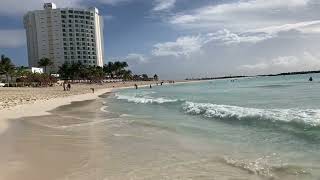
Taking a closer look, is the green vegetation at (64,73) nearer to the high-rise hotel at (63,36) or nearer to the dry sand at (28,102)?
the high-rise hotel at (63,36)

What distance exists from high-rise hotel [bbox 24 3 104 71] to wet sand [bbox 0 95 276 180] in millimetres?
152514

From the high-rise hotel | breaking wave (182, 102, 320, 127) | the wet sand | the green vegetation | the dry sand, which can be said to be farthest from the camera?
the high-rise hotel

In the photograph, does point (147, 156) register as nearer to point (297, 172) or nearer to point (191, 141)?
point (191, 141)

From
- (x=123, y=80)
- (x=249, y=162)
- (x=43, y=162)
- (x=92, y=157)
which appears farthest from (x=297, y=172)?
(x=123, y=80)

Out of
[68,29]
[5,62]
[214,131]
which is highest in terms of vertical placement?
[68,29]

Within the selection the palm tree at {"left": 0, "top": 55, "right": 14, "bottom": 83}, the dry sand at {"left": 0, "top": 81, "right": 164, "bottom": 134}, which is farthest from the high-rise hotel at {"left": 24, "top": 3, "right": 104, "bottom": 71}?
the dry sand at {"left": 0, "top": 81, "right": 164, "bottom": 134}

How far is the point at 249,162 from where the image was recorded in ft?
30.4

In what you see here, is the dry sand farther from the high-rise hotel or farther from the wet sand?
the high-rise hotel

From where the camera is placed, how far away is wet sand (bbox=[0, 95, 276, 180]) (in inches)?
330

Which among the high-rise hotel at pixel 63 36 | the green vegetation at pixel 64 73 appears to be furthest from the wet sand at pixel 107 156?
the high-rise hotel at pixel 63 36

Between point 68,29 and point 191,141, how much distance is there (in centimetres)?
16335

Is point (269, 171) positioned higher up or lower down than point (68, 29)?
lower down

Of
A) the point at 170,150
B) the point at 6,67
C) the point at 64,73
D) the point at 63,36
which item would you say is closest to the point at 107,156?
the point at 170,150

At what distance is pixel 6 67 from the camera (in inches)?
3708
